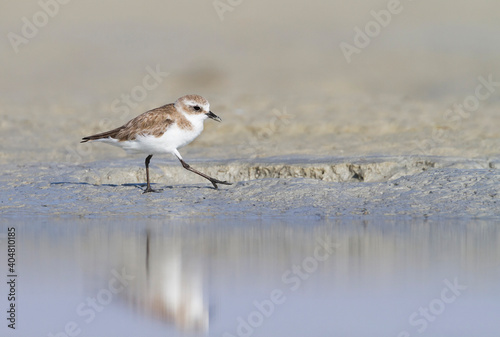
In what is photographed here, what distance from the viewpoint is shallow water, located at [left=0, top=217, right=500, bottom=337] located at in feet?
16.5

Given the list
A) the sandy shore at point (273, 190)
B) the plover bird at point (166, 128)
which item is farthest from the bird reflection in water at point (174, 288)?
the plover bird at point (166, 128)

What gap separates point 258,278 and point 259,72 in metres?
14.5

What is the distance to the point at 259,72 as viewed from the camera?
66.8 ft

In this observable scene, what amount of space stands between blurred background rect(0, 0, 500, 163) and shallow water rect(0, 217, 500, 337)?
4.62 m

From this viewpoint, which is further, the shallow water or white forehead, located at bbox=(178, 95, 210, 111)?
white forehead, located at bbox=(178, 95, 210, 111)

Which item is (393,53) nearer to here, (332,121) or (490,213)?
(332,121)

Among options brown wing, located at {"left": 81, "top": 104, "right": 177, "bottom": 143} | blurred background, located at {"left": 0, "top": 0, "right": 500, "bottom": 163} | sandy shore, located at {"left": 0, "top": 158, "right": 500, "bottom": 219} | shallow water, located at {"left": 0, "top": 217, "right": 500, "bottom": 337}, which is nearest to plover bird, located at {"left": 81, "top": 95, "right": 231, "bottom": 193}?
brown wing, located at {"left": 81, "top": 104, "right": 177, "bottom": 143}

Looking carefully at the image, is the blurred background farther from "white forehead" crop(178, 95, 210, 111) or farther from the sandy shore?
"white forehead" crop(178, 95, 210, 111)

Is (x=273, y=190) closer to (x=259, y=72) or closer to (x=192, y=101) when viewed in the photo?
(x=192, y=101)

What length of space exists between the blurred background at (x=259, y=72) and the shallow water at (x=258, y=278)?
4618 mm

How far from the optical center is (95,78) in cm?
2011

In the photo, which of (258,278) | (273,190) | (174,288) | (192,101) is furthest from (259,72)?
(174,288)

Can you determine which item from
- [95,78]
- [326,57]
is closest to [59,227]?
[95,78]

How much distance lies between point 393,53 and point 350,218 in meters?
13.3
